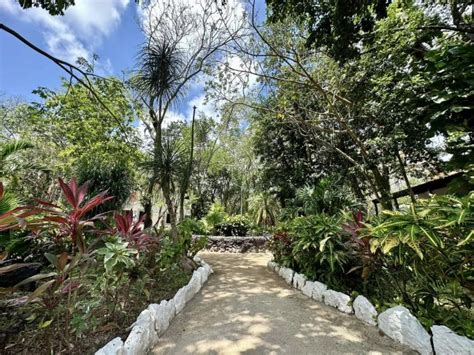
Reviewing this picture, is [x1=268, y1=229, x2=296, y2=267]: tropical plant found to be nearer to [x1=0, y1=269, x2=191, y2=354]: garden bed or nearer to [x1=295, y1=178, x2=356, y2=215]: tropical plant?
[x1=295, y1=178, x2=356, y2=215]: tropical plant

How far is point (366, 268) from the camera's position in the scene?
2.70m

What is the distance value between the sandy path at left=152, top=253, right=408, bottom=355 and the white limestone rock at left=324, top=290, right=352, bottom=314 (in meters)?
0.08

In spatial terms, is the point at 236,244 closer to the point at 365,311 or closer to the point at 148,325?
the point at 365,311

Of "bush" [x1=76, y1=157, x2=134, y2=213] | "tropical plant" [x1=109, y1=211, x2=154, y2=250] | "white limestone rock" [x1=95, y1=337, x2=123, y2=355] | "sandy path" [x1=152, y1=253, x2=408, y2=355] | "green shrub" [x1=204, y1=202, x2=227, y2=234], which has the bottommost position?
"sandy path" [x1=152, y1=253, x2=408, y2=355]

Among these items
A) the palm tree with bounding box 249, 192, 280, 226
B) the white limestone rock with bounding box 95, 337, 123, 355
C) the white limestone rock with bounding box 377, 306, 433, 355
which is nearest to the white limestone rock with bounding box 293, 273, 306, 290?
the white limestone rock with bounding box 377, 306, 433, 355

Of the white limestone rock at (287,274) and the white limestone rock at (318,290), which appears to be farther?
the white limestone rock at (287,274)

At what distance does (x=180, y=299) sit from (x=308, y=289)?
1.77 meters

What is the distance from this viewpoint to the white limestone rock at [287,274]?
14.0 feet

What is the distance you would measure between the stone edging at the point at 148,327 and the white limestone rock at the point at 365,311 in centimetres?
200

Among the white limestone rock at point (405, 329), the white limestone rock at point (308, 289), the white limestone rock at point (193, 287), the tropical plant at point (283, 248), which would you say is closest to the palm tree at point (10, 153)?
the white limestone rock at point (193, 287)

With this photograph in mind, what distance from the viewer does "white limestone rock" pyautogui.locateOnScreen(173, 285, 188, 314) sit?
296 centimetres

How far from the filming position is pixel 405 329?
2109mm

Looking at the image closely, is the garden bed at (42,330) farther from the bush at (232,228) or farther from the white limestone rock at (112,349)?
the bush at (232,228)

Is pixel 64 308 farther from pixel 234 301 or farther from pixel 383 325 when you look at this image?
pixel 383 325
